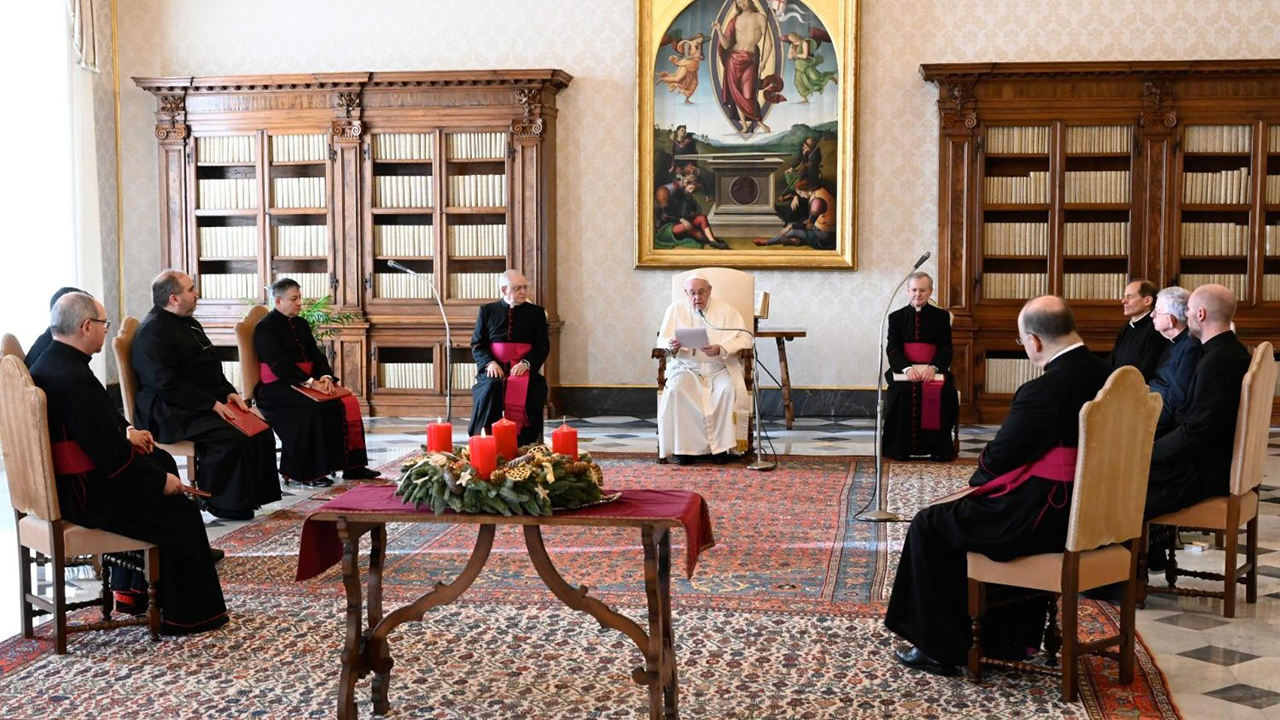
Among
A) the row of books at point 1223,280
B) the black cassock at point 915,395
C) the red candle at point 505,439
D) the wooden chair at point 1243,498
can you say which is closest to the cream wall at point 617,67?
the black cassock at point 915,395

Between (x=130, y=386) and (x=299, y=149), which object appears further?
(x=299, y=149)

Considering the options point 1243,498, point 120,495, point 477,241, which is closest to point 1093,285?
point 477,241

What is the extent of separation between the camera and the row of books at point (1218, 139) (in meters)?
10.3

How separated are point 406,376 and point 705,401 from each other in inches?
136

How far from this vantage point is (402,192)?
36.7 ft

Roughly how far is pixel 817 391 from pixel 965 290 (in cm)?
157

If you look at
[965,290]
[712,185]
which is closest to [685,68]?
[712,185]

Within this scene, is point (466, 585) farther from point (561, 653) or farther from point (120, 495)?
point (120, 495)

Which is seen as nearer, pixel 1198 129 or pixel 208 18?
pixel 1198 129

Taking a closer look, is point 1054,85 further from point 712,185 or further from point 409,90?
point 409,90

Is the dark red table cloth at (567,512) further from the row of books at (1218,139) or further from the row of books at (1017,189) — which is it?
the row of books at (1218,139)

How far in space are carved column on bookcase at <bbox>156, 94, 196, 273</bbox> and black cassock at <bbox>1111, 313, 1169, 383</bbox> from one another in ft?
26.4

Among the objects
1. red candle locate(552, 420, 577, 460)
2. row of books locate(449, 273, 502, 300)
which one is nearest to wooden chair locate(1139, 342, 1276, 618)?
red candle locate(552, 420, 577, 460)

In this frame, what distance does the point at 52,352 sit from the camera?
15.4 ft
